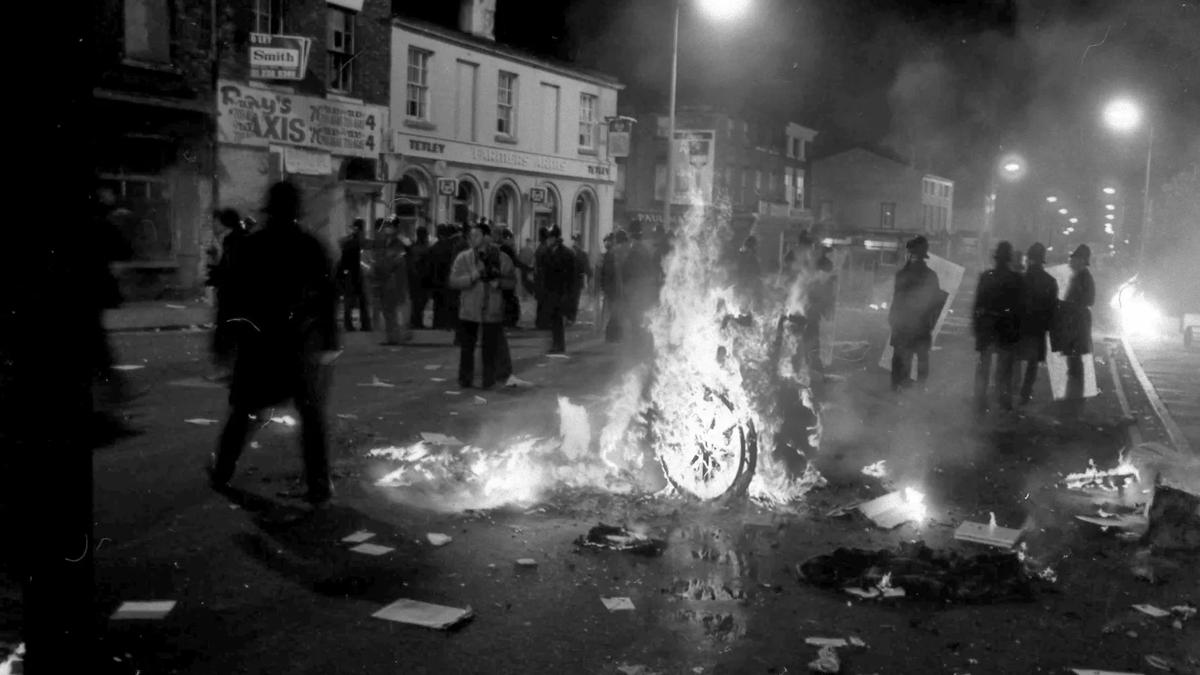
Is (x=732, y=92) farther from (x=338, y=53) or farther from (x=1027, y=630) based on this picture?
(x=1027, y=630)

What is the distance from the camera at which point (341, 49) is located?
24.9m

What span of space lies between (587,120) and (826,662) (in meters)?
31.8

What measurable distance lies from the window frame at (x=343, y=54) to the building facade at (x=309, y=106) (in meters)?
0.02

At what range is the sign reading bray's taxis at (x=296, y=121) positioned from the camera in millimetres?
21734

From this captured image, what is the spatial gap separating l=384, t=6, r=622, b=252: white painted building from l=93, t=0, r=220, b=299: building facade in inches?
208

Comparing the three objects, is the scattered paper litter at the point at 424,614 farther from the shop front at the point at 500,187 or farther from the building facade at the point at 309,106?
the shop front at the point at 500,187

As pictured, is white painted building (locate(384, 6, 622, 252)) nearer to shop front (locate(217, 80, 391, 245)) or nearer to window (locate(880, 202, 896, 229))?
shop front (locate(217, 80, 391, 245))


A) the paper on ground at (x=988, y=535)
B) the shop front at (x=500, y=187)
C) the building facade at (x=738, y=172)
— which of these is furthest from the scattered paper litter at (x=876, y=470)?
the building facade at (x=738, y=172)

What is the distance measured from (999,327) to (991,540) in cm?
513

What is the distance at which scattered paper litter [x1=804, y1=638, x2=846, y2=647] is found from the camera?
4520 millimetres

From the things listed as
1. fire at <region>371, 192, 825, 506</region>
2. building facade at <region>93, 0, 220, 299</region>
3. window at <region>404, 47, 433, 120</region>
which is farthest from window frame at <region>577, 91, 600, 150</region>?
fire at <region>371, 192, 825, 506</region>

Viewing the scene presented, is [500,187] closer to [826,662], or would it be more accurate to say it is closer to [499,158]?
[499,158]

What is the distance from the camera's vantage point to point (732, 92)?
5484cm

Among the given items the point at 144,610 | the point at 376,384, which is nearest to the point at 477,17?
the point at 376,384
